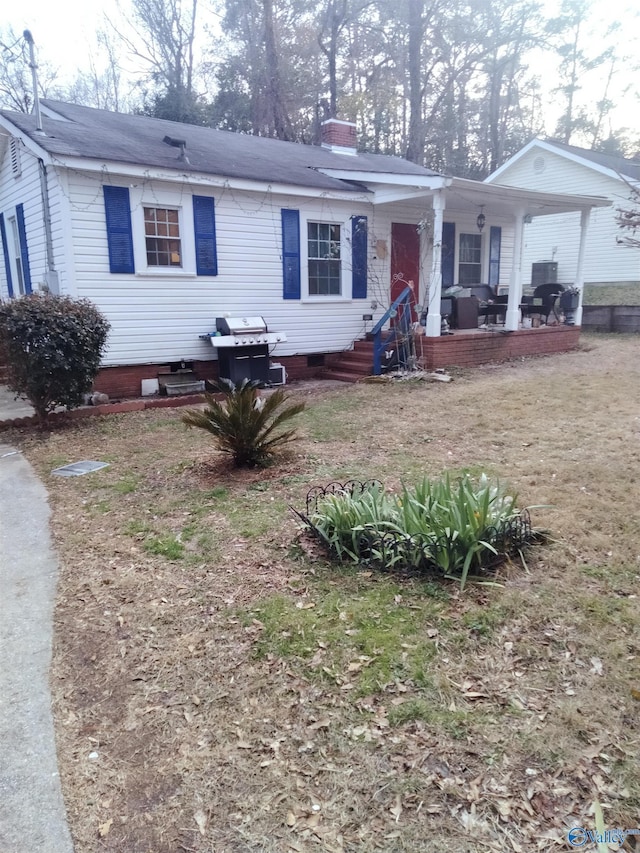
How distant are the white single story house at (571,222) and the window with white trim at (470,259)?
19.3 feet

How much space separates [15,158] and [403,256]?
292 inches

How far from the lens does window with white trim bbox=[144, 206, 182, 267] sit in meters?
8.98

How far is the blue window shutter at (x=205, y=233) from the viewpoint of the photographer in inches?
368

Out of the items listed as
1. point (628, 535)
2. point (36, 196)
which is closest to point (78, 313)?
point (36, 196)

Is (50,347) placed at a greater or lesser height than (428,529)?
greater

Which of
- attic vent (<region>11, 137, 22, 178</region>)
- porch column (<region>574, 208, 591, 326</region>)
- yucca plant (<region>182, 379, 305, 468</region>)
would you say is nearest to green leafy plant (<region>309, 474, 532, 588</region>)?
yucca plant (<region>182, 379, 305, 468</region>)

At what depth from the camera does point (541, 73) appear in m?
29.2

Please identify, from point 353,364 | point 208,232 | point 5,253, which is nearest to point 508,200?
point 353,364

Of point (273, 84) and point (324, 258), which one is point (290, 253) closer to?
point (324, 258)

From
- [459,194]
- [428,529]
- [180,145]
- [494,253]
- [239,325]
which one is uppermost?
[180,145]

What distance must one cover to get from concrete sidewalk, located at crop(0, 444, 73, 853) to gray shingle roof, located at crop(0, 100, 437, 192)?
609 cm

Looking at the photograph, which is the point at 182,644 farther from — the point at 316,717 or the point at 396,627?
the point at 396,627

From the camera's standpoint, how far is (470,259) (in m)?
14.0

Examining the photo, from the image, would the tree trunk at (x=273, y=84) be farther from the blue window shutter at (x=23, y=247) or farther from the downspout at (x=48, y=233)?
the downspout at (x=48, y=233)
